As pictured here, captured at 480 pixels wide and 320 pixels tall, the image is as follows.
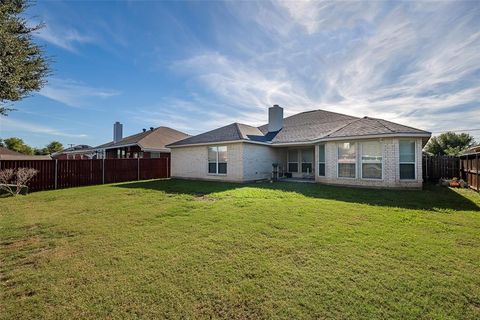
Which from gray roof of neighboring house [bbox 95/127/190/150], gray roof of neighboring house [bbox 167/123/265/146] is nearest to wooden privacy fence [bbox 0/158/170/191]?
gray roof of neighboring house [bbox 95/127/190/150]

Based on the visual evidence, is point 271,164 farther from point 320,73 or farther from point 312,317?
point 312,317

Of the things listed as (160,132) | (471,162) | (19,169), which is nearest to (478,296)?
(471,162)

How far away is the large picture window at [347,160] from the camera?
39.7 feet

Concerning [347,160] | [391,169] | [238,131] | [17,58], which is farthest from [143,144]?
[391,169]

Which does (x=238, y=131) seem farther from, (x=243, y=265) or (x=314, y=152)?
(x=243, y=265)

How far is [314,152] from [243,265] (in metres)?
13.8

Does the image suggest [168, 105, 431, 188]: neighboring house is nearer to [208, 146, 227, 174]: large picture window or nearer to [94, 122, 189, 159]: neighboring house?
[208, 146, 227, 174]: large picture window

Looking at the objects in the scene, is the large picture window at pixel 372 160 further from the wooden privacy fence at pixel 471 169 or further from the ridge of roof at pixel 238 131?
the ridge of roof at pixel 238 131

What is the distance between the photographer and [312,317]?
238 cm

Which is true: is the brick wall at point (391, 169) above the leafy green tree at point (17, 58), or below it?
below

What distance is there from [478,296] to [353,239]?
75.8 inches

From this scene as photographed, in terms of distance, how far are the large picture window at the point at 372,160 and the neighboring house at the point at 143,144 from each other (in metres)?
16.8

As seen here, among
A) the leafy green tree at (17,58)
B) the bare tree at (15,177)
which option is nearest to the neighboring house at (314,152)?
the bare tree at (15,177)

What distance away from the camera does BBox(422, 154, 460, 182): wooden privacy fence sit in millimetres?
15492
